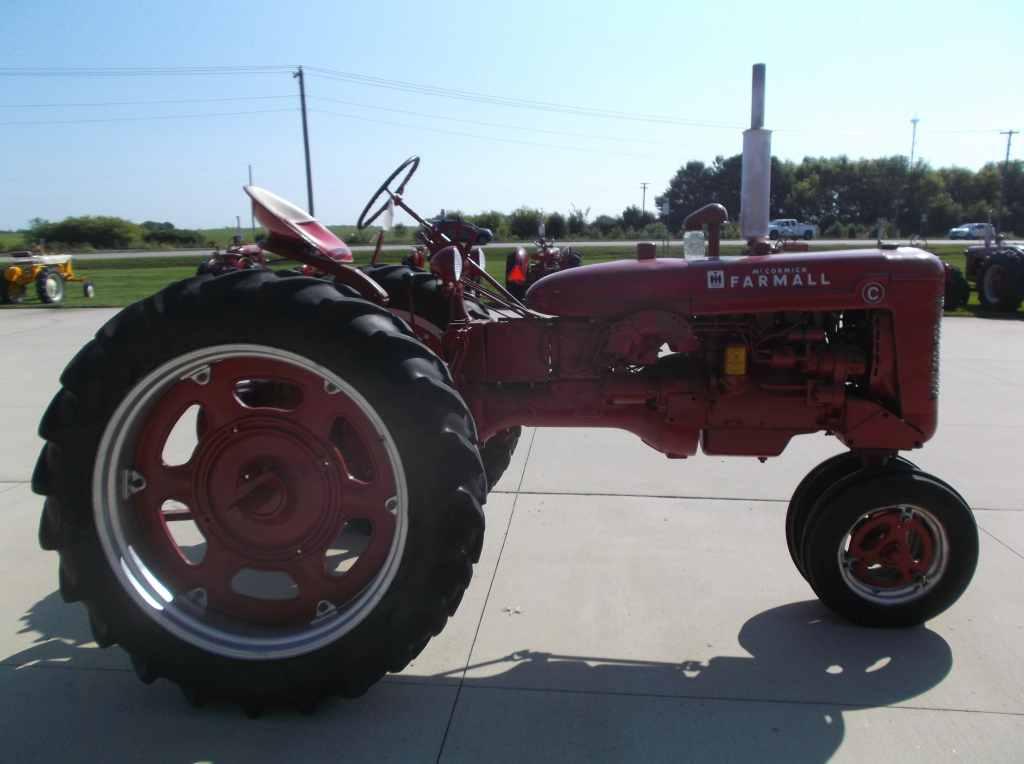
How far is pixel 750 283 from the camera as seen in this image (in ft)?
9.45

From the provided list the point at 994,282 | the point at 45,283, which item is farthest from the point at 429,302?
the point at 45,283

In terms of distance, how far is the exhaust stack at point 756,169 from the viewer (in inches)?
198

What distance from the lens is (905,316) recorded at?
9.42 ft

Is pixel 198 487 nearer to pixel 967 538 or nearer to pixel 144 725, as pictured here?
pixel 144 725

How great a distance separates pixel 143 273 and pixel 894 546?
28.9 meters

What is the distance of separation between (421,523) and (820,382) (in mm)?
1637

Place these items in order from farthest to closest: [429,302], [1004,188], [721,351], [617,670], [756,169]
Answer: [1004,188] < [756,169] < [429,302] < [721,351] < [617,670]

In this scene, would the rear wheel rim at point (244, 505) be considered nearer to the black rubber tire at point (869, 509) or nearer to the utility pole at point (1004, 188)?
the black rubber tire at point (869, 509)

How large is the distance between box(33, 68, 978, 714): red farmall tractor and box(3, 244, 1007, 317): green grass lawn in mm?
6570

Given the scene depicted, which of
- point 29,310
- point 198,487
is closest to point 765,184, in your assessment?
point 198,487

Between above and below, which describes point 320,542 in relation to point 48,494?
below

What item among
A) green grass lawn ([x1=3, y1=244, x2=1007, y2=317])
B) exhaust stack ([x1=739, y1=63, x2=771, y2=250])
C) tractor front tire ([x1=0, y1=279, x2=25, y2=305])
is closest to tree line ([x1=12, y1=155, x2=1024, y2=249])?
green grass lawn ([x1=3, y1=244, x2=1007, y2=317])

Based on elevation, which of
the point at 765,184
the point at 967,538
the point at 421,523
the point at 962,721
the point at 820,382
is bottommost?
the point at 962,721

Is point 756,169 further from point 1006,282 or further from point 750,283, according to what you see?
point 1006,282
